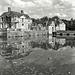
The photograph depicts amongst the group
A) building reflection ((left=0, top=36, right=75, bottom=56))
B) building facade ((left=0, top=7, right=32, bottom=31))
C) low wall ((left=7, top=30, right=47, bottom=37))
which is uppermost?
building facade ((left=0, top=7, right=32, bottom=31))

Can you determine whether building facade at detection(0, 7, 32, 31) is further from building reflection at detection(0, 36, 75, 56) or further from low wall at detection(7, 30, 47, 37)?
building reflection at detection(0, 36, 75, 56)

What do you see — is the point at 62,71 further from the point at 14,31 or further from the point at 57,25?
the point at 57,25

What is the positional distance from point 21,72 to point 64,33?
5190cm

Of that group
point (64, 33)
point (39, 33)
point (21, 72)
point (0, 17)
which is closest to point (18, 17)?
point (0, 17)

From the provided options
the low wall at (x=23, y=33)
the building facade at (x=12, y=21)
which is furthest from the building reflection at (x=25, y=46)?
the building facade at (x=12, y=21)

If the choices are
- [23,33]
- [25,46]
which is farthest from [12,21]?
[25,46]

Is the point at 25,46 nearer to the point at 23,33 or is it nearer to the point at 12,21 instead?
the point at 23,33

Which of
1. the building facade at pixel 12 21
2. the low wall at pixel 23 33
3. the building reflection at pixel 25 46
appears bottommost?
the building reflection at pixel 25 46

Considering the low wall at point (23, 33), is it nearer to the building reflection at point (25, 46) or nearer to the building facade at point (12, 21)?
the building facade at point (12, 21)

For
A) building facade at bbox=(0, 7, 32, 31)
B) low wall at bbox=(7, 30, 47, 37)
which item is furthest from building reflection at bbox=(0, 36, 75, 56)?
building facade at bbox=(0, 7, 32, 31)

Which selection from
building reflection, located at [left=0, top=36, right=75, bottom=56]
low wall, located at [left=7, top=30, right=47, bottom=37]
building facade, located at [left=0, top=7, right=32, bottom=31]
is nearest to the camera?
building reflection, located at [left=0, top=36, right=75, bottom=56]

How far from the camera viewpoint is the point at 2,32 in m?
Result: 45.3

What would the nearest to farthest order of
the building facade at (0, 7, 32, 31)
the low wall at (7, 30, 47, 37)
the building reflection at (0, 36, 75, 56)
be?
the building reflection at (0, 36, 75, 56)
the low wall at (7, 30, 47, 37)
the building facade at (0, 7, 32, 31)

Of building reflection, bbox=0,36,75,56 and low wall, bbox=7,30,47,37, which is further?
low wall, bbox=7,30,47,37
